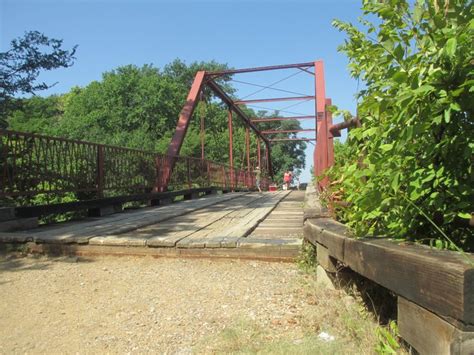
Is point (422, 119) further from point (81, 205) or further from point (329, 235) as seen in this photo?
point (81, 205)

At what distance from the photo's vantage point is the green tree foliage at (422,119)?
1.46 metres

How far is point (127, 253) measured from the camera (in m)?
4.27

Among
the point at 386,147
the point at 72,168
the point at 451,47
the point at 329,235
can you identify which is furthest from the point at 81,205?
the point at 451,47

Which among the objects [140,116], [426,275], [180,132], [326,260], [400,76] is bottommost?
[326,260]

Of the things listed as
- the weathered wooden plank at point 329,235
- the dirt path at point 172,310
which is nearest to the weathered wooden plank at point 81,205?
the dirt path at point 172,310

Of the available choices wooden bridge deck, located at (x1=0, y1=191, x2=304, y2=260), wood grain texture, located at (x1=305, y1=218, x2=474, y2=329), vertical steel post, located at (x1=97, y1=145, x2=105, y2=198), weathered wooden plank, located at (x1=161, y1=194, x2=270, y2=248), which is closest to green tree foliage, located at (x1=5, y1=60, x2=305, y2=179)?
vertical steel post, located at (x1=97, y1=145, x2=105, y2=198)

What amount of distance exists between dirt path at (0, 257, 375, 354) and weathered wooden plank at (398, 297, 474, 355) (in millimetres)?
475

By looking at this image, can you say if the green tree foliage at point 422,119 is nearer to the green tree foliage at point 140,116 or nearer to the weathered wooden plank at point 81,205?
the weathered wooden plank at point 81,205

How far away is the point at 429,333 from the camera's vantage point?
140cm

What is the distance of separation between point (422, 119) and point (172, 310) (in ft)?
6.58

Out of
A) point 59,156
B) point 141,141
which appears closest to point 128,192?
point 59,156

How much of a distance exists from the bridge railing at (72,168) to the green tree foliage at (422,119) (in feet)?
16.2

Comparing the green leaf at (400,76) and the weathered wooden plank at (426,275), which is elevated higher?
the green leaf at (400,76)

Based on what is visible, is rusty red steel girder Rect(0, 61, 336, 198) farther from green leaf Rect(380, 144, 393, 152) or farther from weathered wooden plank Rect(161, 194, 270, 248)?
green leaf Rect(380, 144, 393, 152)
